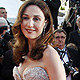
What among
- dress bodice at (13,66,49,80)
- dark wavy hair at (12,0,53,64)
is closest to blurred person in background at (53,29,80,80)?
dark wavy hair at (12,0,53,64)

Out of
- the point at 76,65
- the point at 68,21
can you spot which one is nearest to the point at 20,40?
the point at 76,65

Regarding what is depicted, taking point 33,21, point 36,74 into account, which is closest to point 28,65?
point 36,74

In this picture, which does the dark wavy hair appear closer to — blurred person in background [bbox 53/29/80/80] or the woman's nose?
the woman's nose

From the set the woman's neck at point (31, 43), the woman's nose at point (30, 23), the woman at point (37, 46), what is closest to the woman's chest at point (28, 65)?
the woman at point (37, 46)

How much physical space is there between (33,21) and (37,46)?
0.19 m

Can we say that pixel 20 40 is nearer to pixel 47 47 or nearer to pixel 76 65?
pixel 47 47

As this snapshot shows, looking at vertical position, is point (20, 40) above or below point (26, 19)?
below

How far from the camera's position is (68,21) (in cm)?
575

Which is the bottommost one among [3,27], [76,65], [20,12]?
[76,65]

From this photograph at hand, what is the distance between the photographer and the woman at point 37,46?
1.34 m

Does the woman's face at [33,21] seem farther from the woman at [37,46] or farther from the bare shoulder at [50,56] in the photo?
the bare shoulder at [50,56]

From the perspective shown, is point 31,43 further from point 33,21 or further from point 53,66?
point 53,66

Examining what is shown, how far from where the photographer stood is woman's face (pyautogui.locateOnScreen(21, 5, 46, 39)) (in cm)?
142

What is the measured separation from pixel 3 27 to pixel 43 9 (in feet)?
6.61
